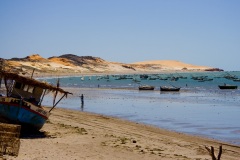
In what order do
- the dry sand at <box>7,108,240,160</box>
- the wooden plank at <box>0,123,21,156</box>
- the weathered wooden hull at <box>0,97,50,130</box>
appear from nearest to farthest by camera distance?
the wooden plank at <box>0,123,21,156</box> → the dry sand at <box>7,108,240,160</box> → the weathered wooden hull at <box>0,97,50,130</box>

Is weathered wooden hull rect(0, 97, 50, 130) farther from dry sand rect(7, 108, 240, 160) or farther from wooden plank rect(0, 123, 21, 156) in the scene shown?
wooden plank rect(0, 123, 21, 156)

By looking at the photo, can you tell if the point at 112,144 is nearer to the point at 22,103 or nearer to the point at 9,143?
the point at 22,103

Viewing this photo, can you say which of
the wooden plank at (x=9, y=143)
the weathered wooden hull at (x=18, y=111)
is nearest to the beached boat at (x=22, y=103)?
the weathered wooden hull at (x=18, y=111)

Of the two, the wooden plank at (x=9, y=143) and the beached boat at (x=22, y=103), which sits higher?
the beached boat at (x=22, y=103)

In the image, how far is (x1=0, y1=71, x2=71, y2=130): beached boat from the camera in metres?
20.4

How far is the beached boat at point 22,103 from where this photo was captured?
2038cm

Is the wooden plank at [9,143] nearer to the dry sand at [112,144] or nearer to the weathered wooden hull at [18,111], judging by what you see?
the dry sand at [112,144]

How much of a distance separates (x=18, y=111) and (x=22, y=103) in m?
0.51

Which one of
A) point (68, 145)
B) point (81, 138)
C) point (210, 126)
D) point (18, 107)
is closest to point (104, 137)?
point (81, 138)

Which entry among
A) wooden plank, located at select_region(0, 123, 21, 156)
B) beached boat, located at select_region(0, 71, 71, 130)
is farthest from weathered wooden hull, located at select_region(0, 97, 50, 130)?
wooden plank, located at select_region(0, 123, 21, 156)

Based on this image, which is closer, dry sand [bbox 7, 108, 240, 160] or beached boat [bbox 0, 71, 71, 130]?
dry sand [bbox 7, 108, 240, 160]

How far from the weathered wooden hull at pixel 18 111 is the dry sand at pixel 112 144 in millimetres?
1115

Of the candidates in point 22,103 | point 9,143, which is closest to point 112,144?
point 22,103

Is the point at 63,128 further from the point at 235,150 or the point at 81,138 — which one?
the point at 235,150
